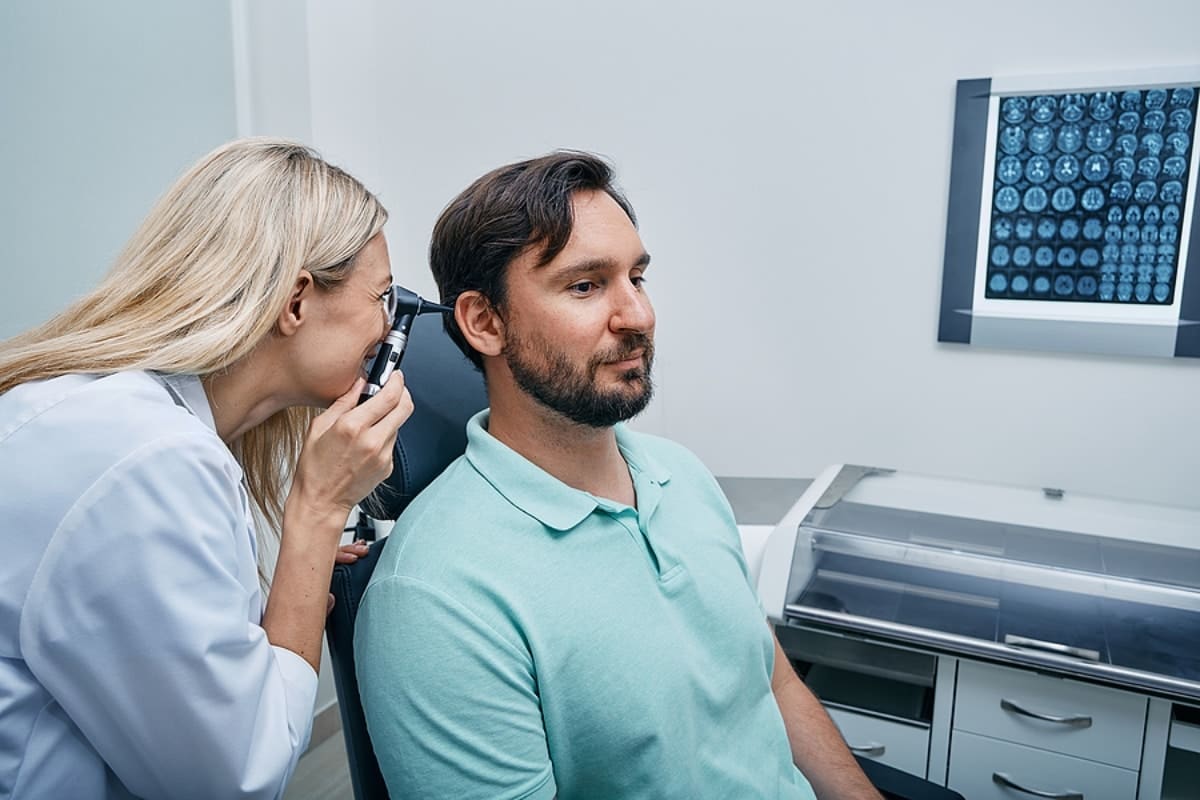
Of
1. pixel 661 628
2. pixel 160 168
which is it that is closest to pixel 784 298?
pixel 661 628

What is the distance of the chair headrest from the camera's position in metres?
1.11

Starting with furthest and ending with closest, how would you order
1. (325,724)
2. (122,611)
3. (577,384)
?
1. (325,724)
2. (577,384)
3. (122,611)

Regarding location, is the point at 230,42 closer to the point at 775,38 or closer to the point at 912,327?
the point at 775,38

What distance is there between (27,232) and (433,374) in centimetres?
96

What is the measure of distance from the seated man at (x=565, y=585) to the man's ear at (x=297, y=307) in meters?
0.23

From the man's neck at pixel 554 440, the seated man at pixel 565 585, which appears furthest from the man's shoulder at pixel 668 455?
the man's neck at pixel 554 440

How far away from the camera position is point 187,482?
790 millimetres

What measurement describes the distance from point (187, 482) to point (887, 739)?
1280 millimetres

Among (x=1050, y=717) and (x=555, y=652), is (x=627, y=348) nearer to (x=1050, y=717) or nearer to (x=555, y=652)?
(x=555, y=652)

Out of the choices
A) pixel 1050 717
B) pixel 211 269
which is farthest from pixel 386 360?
pixel 1050 717

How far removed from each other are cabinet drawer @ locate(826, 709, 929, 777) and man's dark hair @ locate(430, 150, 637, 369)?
0.97 metres

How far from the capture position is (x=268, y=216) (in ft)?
3.08

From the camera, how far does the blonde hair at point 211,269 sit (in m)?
0.88

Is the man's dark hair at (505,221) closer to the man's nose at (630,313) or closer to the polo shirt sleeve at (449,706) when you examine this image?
the man's nose at (630,313)
